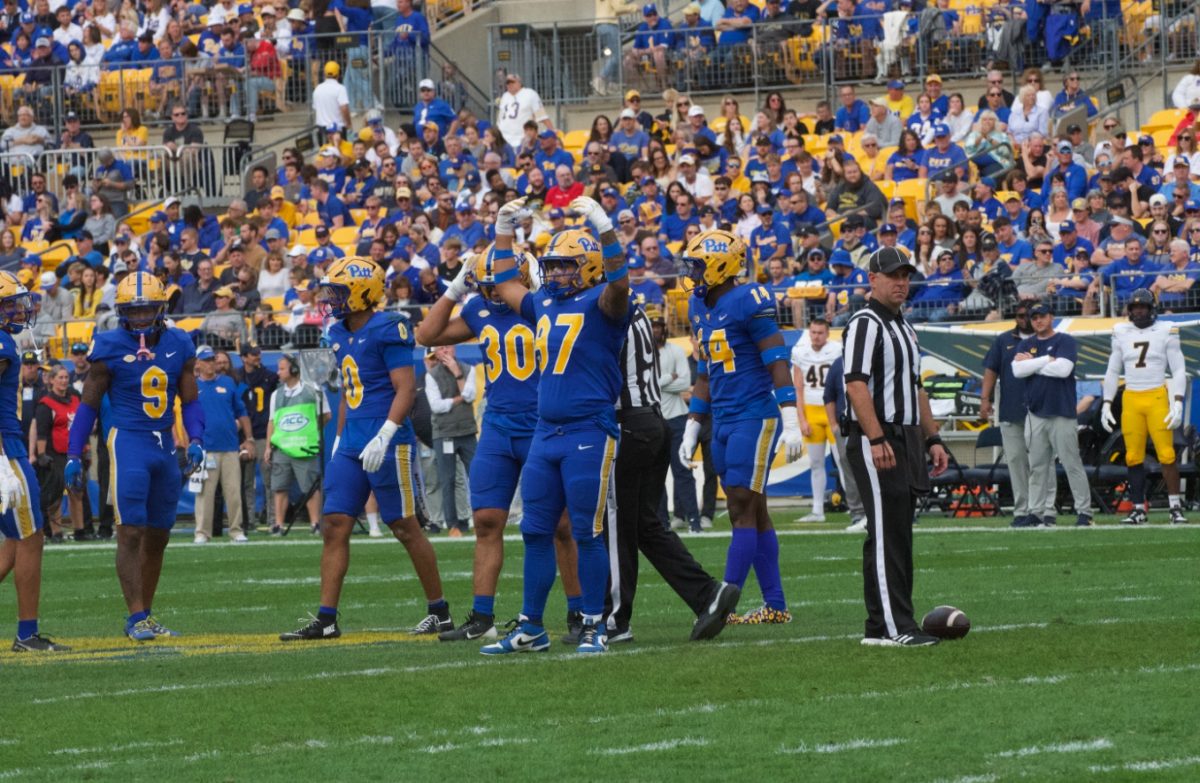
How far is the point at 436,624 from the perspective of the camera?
397 inches

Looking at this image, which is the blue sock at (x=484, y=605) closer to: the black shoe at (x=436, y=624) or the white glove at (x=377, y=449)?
the black shoe at (x=436, y=624)

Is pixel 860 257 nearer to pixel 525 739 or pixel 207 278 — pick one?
pixel 207 278

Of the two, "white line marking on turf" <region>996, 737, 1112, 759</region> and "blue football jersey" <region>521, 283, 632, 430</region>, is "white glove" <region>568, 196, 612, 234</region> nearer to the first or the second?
"blue football jersey" <region>521, 283, 632, 430</region>

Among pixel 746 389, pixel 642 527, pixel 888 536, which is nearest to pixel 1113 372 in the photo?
pixel 746 389

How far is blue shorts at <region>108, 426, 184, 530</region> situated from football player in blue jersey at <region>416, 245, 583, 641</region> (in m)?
1.63

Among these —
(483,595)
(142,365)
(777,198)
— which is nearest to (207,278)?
(777,198)

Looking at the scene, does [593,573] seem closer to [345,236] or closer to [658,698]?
[658,698]

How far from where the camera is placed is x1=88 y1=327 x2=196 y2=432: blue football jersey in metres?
10.6

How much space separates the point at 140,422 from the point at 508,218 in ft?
8.12

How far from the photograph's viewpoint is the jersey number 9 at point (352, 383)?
10281mm

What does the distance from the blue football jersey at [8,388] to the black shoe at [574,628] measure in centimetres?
286

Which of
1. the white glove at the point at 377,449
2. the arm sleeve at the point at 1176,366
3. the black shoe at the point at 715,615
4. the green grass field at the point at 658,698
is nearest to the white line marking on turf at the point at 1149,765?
the green grass field at the point at 658,698

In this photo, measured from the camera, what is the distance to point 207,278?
2461cm

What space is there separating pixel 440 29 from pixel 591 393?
74.3 ft
